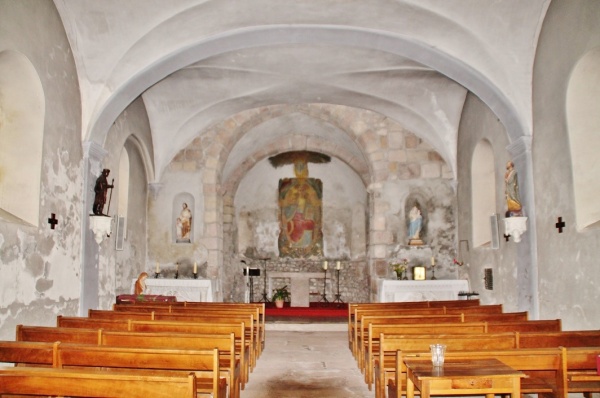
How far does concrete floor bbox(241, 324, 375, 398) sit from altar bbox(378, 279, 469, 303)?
79.4 inches

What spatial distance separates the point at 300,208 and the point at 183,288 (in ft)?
18.9

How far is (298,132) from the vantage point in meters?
14.4

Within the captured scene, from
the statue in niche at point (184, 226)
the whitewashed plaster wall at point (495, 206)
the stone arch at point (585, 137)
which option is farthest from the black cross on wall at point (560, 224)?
the statue in niche at point (184, 226)

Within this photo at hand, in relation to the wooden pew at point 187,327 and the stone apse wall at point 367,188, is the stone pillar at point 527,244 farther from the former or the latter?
the wooden pew at point 187,327

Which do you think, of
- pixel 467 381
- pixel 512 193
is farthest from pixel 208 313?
pixel 512 193

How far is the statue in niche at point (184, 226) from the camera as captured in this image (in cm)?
1223

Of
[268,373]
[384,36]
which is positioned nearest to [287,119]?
[384,36]

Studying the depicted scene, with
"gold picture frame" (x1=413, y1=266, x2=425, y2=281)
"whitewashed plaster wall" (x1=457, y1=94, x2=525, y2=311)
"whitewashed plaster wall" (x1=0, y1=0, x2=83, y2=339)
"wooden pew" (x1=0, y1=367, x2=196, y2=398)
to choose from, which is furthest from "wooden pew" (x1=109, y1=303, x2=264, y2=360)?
"gold picture frame" (x1=413, y1=266, x2=425, y2=281)

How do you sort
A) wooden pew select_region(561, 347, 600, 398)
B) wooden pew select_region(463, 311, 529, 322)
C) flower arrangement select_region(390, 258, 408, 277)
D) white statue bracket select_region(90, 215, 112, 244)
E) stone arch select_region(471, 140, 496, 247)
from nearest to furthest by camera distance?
wooden pew select_region(561, 347, 600, 398) → wooden pew select_region(463, 311, 529, 322) → white statue bracket select_region(90, 215, 112, 244) → stone arch select_region(471, 140, 496, 247) → flower arrangement select_region(390, 258, 408, 277)

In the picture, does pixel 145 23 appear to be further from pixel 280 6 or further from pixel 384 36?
pixel 384 36

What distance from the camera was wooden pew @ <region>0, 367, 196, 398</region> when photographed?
2.71 meters

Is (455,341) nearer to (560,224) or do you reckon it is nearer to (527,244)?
(560,224)

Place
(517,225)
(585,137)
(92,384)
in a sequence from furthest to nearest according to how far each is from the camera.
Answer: (517,225) < (585,137) < (92,384)

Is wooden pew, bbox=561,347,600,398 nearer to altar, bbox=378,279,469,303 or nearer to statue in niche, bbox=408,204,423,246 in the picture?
altar, bbox=378,279,469,303
